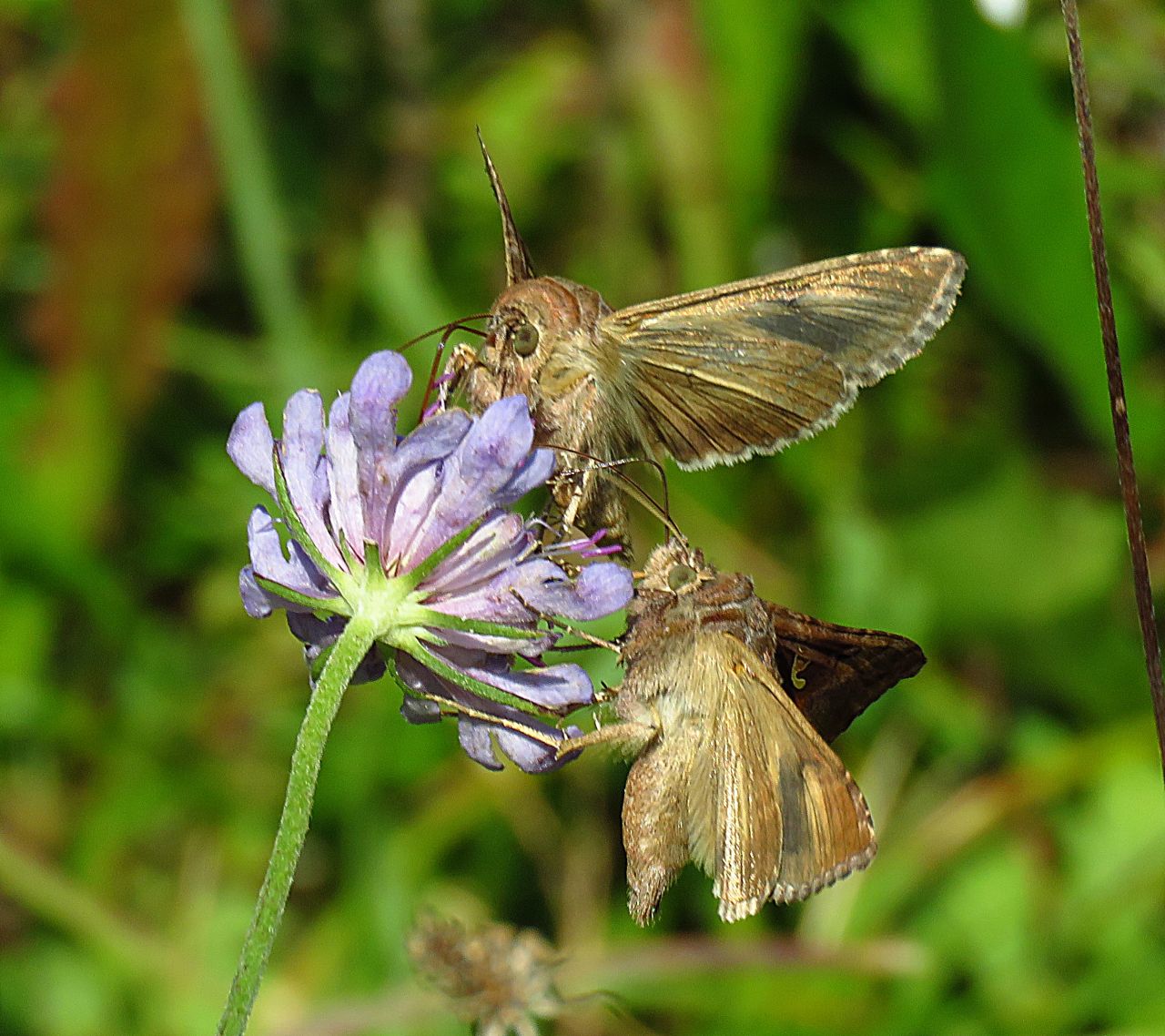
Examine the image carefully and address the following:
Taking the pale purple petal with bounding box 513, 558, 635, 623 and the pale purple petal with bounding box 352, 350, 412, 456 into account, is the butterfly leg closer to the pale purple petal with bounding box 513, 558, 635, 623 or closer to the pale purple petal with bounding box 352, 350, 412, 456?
the pale purple petal with bounding box 513, 558, 635, 623

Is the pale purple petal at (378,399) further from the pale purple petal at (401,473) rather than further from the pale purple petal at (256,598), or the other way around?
the pale purple petal at (256,598)

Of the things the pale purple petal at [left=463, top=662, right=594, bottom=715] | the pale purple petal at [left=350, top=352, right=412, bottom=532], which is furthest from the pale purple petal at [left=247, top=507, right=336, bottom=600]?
the pale purple petal at [left=463, top=662, right=594, bottom=715]

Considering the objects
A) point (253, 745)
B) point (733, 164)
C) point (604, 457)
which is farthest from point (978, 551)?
point (604, 457)

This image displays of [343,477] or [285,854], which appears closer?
[285,854]

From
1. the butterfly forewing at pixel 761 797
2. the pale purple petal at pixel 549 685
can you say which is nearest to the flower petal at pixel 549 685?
the pale purple petal at pixel 549 685

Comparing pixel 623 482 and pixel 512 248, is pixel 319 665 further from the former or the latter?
pixel 512 248

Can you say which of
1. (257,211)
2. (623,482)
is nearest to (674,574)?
(623,482)

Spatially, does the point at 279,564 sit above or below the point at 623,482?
below

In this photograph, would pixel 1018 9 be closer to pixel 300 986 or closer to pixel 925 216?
pixel 925 216
